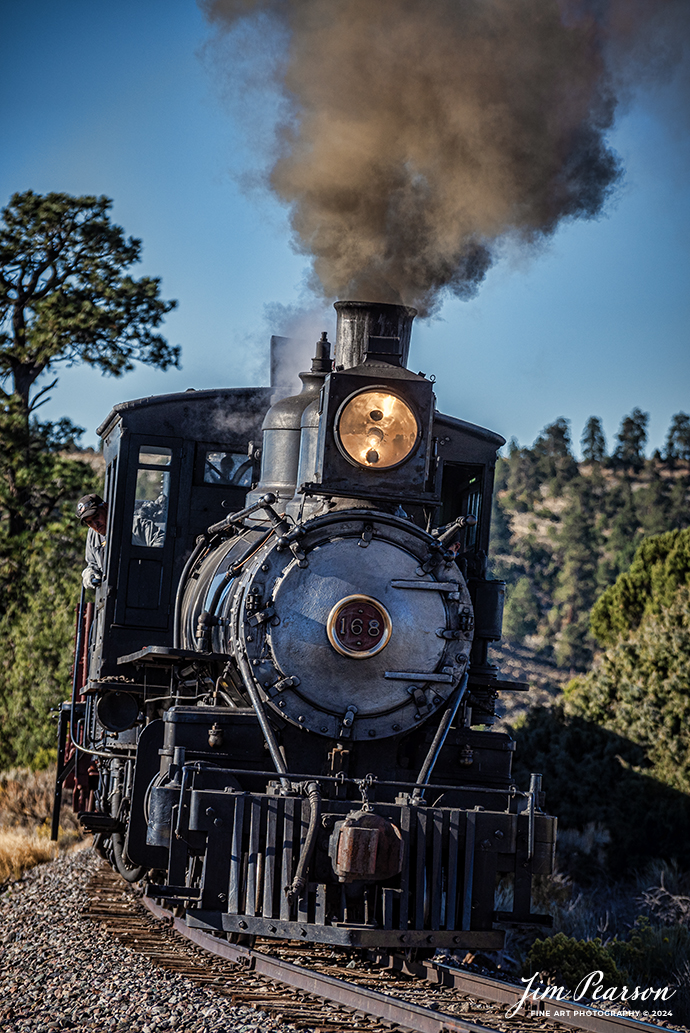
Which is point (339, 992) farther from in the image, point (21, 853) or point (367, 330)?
point (21, 853)

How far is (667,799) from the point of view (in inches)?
596

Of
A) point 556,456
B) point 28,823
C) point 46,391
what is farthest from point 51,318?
point 556,456

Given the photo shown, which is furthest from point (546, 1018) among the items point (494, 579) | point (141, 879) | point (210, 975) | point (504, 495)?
point (504, 495)

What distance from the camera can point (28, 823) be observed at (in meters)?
15.0

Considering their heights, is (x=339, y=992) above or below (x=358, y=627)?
below

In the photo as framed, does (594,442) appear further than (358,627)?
Yes

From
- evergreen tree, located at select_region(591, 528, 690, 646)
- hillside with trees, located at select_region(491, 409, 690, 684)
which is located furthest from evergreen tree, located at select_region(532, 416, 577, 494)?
evergreen tree, located at select_region(591, 528, 690, 646)

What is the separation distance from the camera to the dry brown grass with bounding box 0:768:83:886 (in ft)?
39.8

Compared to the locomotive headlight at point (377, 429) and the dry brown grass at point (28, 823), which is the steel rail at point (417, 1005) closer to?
the locomotive headlight at point (377, 429)

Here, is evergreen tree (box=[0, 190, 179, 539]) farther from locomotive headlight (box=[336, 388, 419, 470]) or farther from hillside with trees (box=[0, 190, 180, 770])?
locomotive headlight (box=[336, 388, 419, 470])

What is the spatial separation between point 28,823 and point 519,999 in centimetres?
1005

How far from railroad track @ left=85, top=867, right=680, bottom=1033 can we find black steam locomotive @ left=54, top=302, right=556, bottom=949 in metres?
0.33

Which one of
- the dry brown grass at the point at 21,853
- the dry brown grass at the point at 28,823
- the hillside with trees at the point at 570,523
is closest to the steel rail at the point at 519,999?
the dry brown grass at the point at 21,853
